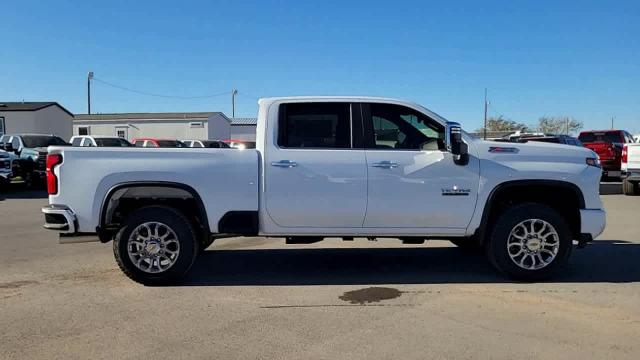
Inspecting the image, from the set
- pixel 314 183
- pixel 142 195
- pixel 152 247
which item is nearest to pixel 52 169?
pixel 142 195

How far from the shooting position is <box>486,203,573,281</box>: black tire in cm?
568

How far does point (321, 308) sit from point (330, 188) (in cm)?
131

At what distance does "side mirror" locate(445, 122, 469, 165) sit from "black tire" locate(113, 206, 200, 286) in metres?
2.93

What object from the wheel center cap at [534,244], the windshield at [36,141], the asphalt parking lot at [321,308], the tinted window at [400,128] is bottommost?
the asphalt parking lot at [321,308]

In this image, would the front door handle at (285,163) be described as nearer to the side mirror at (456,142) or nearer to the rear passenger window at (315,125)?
the rear passenger window at (315,125)

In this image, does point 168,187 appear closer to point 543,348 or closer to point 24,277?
point 24,277

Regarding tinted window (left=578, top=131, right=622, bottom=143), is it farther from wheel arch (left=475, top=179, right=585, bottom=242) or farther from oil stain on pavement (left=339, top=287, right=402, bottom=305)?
oil stain on pavement (left=339, top=287, right=402, bottom=305)

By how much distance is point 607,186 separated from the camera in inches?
699

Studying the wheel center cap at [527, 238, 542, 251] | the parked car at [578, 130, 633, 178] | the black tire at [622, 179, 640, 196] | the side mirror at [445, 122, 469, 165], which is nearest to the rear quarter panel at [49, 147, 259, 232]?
the side mirror at [445, 122, 469, 165]

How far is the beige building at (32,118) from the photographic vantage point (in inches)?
1427

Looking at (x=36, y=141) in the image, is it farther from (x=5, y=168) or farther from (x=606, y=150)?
(x=606, y=150)

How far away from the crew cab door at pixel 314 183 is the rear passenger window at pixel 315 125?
Result: 1cm

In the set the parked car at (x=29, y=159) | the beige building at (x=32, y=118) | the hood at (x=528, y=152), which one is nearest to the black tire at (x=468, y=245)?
the hood at (x=528, y=152)

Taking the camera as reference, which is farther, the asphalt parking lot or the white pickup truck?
the white pickup truck
